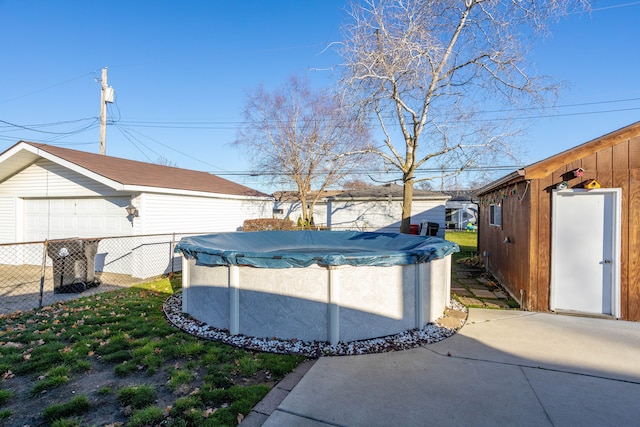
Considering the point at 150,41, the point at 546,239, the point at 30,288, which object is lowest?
the point at 30,288

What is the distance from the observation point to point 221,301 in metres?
4.12

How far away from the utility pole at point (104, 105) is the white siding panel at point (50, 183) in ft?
16.2

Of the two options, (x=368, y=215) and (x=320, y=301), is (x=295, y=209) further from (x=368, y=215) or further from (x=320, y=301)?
(x=320, y=301)

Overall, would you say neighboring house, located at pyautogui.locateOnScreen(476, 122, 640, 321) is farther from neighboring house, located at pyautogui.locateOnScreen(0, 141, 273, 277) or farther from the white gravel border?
neighboring house, located at pyautogui.locateOnScreen(0, 141, 273, 277)

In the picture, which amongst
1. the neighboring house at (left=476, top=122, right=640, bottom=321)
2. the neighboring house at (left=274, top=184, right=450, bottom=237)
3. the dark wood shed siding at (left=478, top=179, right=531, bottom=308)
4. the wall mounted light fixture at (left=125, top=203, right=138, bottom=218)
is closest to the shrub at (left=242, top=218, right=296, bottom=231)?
the neighboring house at (left=274, top=184, right=450, bottom=237)

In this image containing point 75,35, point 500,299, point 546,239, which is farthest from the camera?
point 75,35

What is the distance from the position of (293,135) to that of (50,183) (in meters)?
11.4

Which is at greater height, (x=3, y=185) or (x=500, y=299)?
(x=3, y=185)

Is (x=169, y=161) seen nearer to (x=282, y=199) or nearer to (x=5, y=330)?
(x=282, y=199)

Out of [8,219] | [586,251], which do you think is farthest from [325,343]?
[8,219]

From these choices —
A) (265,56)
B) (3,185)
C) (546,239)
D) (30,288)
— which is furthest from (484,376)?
(265,56)

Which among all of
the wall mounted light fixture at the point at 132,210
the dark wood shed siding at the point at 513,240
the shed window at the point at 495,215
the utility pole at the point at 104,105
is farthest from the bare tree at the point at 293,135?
the dark wood shed siding at the point at 513,240

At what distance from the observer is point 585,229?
4.80 m

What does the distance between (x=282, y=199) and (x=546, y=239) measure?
50.8ft
